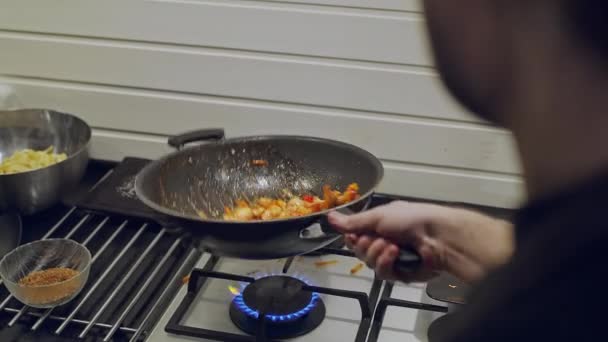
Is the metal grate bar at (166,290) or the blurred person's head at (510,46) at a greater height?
the blurred person's head at (510,46)

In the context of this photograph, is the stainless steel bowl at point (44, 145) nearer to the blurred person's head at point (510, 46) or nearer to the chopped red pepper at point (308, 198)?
the chopped red pepper at point (308, 198)

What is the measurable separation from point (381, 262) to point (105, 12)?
2.36 ft

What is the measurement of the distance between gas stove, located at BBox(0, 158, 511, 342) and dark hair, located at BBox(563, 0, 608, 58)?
64 centimetres

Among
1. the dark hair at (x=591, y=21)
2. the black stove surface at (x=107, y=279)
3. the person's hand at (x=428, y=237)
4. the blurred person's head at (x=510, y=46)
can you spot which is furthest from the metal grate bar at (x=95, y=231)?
the dark hair at (x=591, y=21)

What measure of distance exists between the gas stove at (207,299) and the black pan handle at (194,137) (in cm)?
13

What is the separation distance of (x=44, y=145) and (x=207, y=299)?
0.49 m

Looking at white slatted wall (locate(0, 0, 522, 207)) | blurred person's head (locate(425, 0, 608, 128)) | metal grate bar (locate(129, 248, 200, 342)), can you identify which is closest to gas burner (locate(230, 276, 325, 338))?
metal grate bar (locate(129, 248, 200, 342))

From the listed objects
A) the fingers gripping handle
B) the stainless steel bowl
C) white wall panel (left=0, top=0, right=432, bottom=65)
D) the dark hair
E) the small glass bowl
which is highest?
the dark hair

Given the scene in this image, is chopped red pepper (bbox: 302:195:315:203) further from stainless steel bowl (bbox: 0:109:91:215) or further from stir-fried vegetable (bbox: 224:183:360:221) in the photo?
stainless steel bowl (bbox: 0:109:91:215)

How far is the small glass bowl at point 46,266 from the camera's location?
41.7 inches

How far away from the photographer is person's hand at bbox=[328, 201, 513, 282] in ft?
2.93

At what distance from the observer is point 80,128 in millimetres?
1372

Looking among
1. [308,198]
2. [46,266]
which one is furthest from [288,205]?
[46,266]

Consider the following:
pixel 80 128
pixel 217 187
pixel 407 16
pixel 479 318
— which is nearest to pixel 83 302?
pixel 217 187
